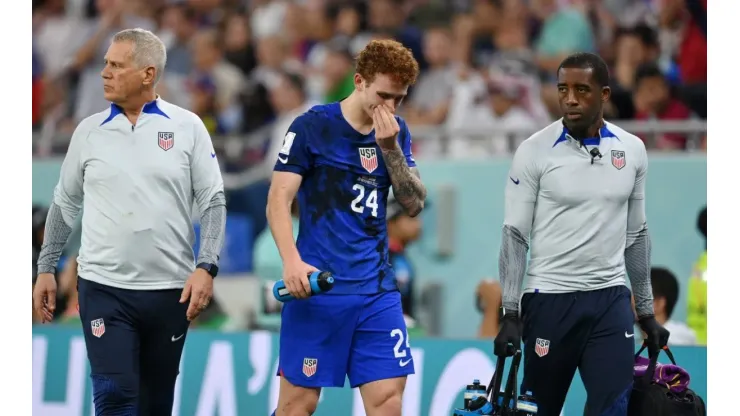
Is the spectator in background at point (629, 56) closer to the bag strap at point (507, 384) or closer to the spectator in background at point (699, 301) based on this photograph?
the spectator in background at point (699, 301)

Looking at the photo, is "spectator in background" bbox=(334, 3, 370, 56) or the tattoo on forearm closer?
the tattoo on forearm

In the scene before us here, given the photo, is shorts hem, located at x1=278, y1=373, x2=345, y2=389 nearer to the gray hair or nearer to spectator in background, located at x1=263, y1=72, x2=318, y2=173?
the gray hair

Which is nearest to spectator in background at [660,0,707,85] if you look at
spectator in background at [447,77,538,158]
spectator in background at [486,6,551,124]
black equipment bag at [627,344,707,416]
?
spectator in background at [486,6,551,124]

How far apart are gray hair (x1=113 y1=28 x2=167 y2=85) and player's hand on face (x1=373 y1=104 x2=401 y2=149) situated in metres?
1.26

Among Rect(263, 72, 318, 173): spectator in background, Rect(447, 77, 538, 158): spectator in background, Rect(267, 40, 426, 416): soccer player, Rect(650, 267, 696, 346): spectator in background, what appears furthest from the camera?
Rect(263, 72, 318, 173): spectator in background

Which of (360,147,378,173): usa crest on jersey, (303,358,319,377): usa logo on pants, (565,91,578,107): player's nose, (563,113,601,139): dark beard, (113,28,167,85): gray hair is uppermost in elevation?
(113,28,167,85): gray hair

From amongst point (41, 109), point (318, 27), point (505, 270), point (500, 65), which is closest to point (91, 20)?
point (41, 109)

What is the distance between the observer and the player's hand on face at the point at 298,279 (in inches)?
228

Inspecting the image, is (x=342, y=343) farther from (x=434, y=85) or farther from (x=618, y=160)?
(x=434, y=85)

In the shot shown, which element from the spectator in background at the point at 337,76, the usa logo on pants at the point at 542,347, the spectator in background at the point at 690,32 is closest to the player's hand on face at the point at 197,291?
the usa logo on pants at the point at 542,347

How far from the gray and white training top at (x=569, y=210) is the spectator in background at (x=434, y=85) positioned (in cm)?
563

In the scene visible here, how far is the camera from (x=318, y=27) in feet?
47.4

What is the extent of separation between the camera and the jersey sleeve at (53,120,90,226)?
260 inches

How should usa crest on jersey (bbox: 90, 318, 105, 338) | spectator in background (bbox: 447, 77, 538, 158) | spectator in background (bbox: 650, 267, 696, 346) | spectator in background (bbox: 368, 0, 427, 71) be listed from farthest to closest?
spectator in background (bbox: 368, 0, 427, 71)
spectator in background (bbox: 447, 77, 538, 158)
spectator in background (bbox: 650, 267, 696, 346)
usa crest on jersey (bbox: 90, 318, 105, 338)
